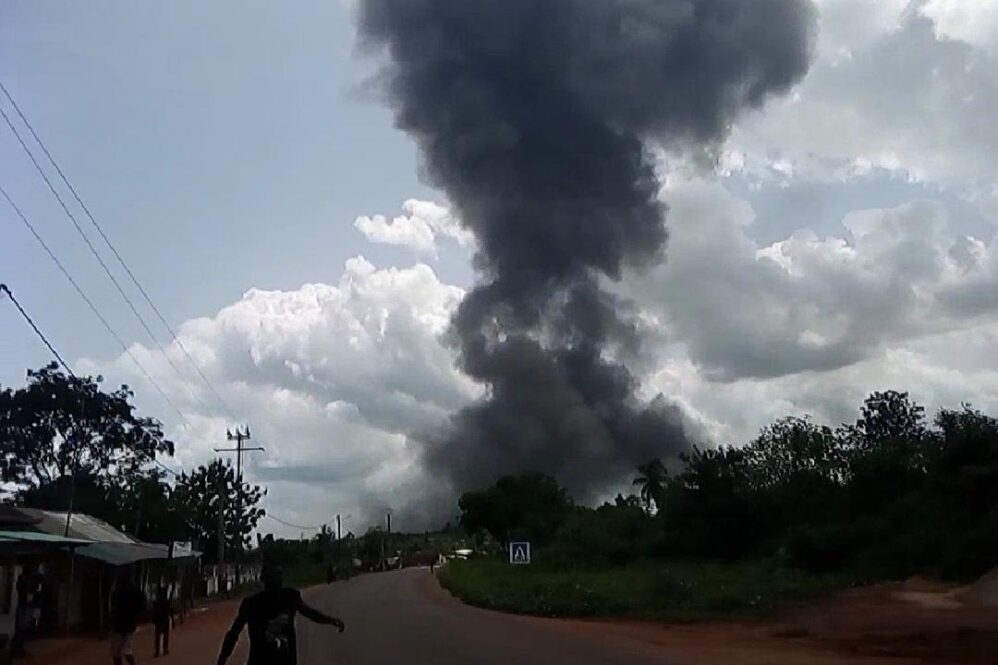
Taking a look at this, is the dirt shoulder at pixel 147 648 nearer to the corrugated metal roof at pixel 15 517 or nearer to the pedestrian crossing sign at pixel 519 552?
the corrugated metal roof at pixel 15 517

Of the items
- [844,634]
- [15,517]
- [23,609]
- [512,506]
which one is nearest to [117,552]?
[15,517]

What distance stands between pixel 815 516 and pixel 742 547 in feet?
17.0

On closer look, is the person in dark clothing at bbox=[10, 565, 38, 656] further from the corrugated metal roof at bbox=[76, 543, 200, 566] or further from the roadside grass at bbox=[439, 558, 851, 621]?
the roadside grass at bbox=[439, 558, 851, 621]

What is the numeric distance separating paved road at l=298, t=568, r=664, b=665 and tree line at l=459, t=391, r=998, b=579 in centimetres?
1941

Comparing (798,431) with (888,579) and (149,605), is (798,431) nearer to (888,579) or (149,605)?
(888,579)

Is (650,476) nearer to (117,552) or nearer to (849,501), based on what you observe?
(849,501)

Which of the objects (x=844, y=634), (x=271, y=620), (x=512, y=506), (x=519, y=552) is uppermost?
(x=512, y=506)

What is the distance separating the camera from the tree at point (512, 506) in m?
100

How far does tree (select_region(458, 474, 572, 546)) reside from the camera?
329 ft

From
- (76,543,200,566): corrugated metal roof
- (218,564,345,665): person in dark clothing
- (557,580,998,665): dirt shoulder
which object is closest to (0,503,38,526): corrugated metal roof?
(76,543,200,566): corrugated metal roof

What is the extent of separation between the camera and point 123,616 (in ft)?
56.6

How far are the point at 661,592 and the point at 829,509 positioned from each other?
2190cm

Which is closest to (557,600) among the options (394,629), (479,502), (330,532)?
(394,629)

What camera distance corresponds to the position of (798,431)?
231 feet
